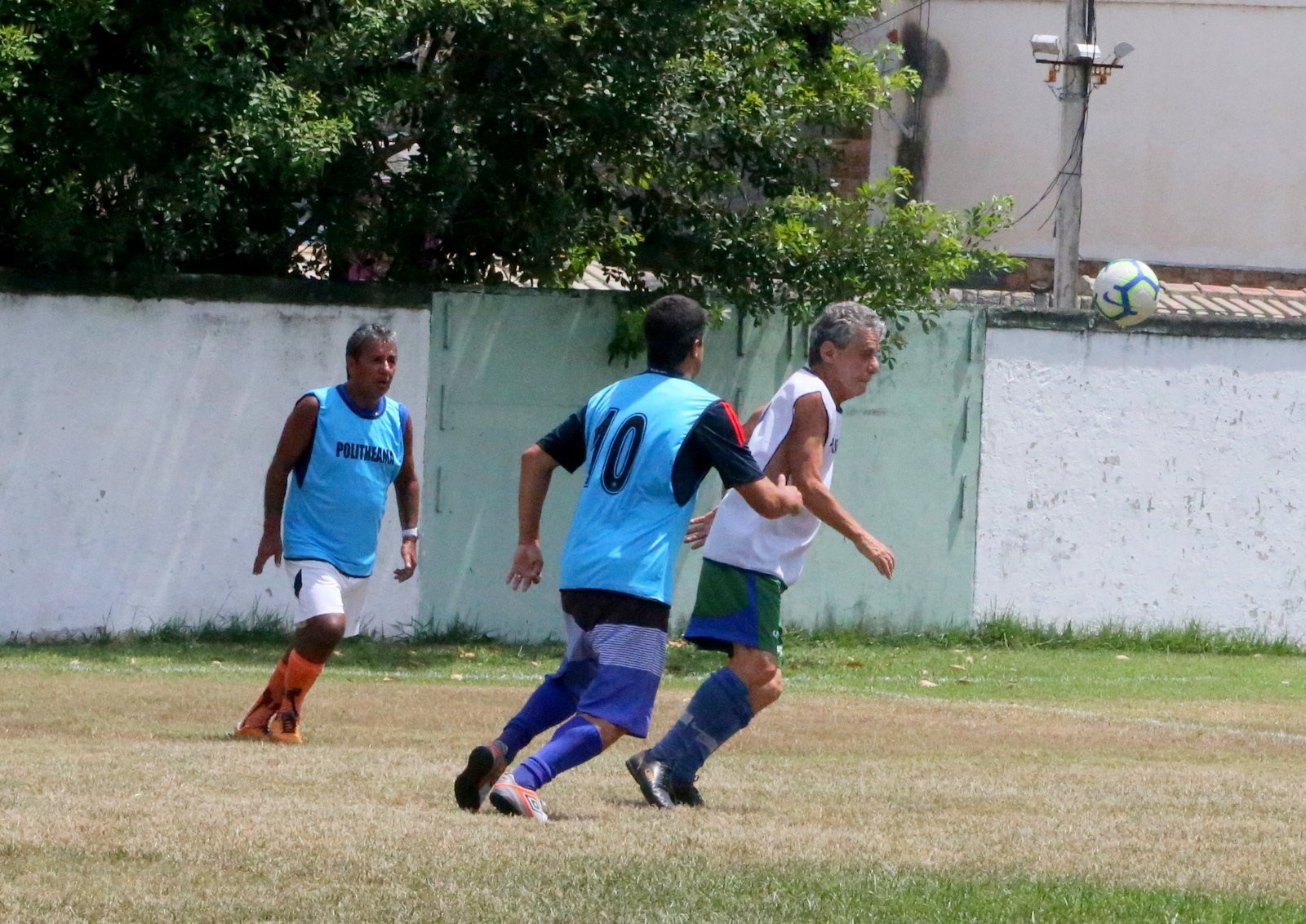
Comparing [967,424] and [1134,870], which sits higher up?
[967,424]

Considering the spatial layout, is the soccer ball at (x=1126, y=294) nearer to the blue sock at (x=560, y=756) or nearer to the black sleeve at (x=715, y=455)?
the black sleeve at (x=715, y=455)

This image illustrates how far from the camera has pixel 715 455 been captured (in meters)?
6.13

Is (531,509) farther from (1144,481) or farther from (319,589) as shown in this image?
(1144,481)

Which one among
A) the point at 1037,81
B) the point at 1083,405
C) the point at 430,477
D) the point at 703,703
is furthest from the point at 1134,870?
the point at 1037,81

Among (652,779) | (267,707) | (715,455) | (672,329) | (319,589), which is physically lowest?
(267,707)

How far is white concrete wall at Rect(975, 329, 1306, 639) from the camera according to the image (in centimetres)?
1448

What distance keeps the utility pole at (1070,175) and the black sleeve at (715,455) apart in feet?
50.1

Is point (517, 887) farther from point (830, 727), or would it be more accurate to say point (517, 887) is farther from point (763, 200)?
point (763, 200)

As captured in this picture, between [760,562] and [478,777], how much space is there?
1.31 m

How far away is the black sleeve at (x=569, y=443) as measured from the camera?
6.45 metres

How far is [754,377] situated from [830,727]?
513 centimetres

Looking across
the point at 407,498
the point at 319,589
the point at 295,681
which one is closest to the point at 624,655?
the point at 295,681

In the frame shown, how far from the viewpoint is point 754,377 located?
46.0 ft

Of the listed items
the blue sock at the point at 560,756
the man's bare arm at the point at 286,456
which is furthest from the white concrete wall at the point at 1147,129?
the blue sock at the point at 560,756
